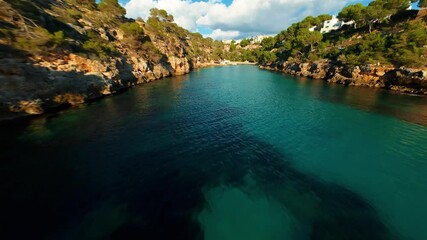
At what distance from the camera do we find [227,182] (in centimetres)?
1905

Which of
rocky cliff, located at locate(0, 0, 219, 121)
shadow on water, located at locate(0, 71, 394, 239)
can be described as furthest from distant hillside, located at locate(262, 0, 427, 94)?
rocky cliff, located at locate(0, 0, 219, 121)

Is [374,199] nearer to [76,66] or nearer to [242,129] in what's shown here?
[242,129]

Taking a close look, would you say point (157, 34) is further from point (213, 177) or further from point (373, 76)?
point (213, 177)

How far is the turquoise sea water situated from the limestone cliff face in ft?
87.3

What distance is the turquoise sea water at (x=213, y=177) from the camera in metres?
14.1

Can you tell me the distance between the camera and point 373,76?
66188mm

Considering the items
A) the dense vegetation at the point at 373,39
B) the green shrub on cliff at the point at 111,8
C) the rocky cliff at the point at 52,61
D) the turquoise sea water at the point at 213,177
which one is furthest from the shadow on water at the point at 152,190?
the green shrub on cliff at the point at 111,8

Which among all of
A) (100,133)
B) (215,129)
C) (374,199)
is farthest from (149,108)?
(374,199)

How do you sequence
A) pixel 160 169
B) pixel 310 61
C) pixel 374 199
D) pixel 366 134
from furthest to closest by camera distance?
pixel 310 61, pixel 366 134, pixel 160 169, pixel 374 199

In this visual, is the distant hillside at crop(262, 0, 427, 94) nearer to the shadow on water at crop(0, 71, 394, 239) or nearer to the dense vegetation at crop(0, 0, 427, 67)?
the dense vegetation at crop(0, 0, 427, 67)

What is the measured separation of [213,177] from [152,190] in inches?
230

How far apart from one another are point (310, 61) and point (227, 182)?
10215 centimetres

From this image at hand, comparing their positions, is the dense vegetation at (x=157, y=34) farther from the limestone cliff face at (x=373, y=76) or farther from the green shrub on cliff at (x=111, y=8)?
the limestone cliff face at (x=373, y=76)

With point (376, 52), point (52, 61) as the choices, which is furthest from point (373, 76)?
point (52, 61)
